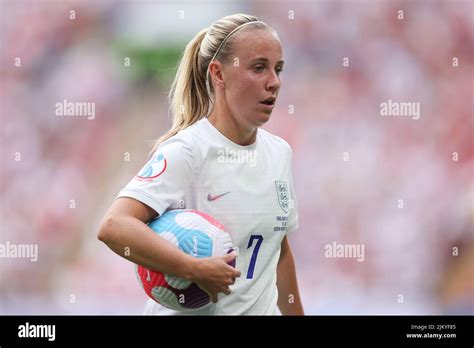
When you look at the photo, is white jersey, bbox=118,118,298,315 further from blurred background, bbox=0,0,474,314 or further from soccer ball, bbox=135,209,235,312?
blurred background, bbox=0,0,474,314

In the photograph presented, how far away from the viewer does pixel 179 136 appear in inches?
103

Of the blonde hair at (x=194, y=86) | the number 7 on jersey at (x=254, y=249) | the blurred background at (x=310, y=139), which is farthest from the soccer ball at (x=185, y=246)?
the blurred background at (x=310, y=139)

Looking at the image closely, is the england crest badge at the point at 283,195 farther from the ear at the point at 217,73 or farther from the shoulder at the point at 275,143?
the ear at the point at 217,73

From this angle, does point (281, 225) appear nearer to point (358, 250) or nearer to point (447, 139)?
point (358, 250)

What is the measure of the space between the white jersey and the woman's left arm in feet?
0.70

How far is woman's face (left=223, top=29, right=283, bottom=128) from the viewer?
2623 millimetres

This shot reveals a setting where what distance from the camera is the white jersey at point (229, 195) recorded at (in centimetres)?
249

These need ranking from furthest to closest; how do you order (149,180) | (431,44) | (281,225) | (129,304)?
(431,44), (129,304), (281,225), (149,180)

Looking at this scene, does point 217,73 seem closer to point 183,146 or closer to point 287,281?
point 183,146

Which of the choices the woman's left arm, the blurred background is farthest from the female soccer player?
the blurred background

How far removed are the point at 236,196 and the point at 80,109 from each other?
4.49m

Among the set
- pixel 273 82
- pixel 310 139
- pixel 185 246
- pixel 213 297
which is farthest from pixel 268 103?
pixel 310 139

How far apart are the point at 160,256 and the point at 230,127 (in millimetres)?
667

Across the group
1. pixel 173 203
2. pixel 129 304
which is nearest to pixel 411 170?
pixel 129 304
